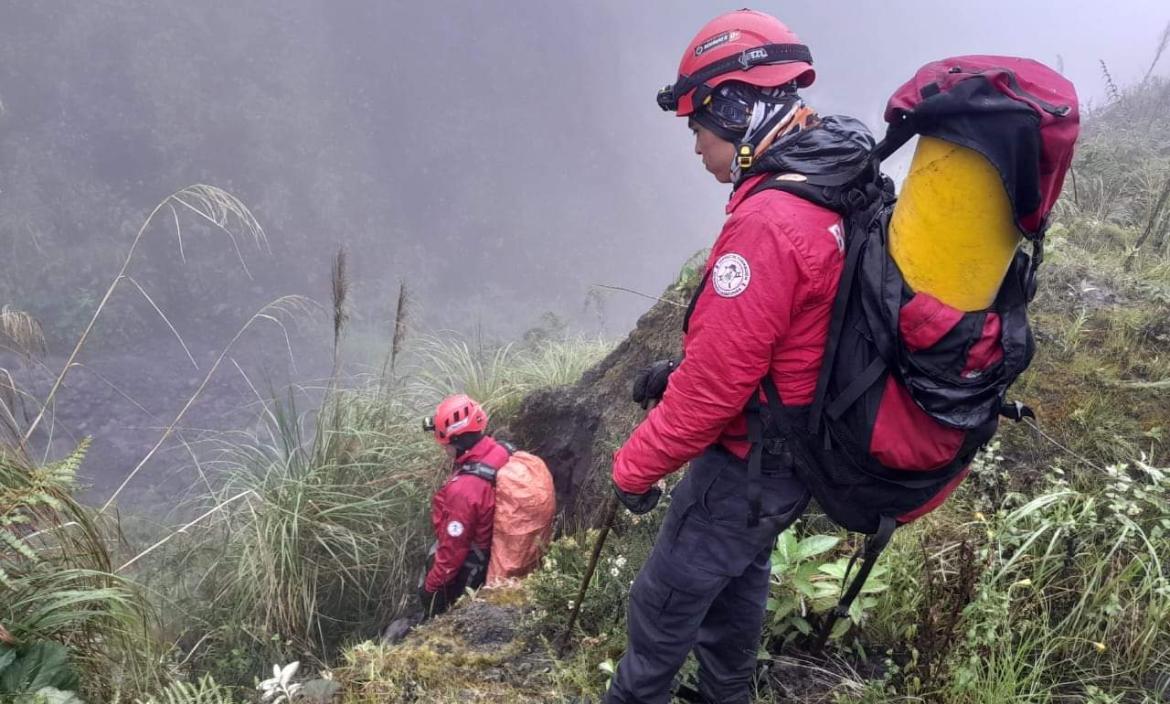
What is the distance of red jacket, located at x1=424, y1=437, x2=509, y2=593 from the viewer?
13.1 ft

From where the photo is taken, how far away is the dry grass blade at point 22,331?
2.89 m

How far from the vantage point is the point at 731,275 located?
1.43 meters

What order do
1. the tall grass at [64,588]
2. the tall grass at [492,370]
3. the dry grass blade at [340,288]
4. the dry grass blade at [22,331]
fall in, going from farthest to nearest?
the tall grass at [492,370] < the dry grass blade at [340,288] < the dry grass blade at [22,331] < the tall grass at [64,588]

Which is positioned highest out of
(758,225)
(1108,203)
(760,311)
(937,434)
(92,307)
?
(758,225)

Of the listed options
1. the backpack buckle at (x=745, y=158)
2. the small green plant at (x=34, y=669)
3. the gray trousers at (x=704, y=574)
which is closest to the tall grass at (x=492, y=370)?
the gray trousers at (x=704, y=574)

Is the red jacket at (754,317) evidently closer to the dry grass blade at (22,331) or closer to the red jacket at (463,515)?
the red jacket at (463,515)

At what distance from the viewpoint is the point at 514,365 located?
6652 mm

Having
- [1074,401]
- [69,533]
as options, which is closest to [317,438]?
[69,533]

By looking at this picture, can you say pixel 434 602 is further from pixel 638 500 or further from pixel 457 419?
pixel 638 500

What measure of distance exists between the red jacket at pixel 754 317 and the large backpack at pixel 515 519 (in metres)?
2.58

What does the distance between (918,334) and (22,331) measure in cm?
360

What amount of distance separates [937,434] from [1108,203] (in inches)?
225

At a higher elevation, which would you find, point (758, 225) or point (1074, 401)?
point (758, 225)

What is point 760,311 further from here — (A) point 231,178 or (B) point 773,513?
(A) point 231,178
